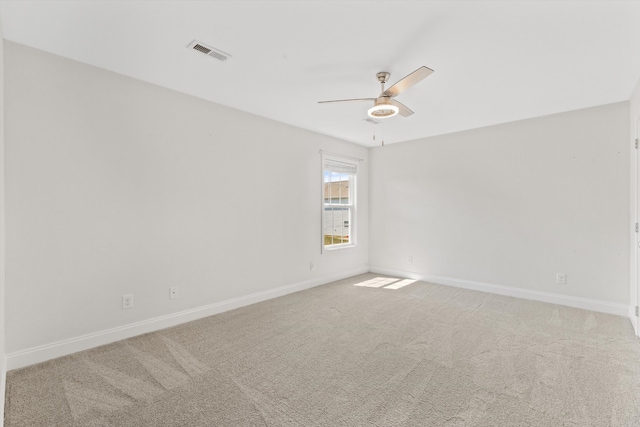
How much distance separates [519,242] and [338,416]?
364 cm

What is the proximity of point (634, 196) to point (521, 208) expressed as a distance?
3.65 ft

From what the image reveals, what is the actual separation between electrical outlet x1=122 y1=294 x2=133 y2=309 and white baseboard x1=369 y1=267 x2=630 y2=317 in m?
4.08

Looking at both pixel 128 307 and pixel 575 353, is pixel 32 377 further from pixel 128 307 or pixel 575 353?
pixel 575 353

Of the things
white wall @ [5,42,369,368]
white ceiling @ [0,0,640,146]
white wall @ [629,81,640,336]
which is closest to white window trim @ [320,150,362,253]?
white wall @ [5,42,369,368]

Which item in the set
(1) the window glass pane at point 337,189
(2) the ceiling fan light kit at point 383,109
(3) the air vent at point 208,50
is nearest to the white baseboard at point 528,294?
(1) the window glass pane at point 337,189

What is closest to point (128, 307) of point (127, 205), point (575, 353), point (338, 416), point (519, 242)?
point (127, 205)

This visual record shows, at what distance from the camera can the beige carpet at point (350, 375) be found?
1.75 metres

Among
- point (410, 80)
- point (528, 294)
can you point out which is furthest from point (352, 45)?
point (528, 294)

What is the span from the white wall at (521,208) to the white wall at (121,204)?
240 cm

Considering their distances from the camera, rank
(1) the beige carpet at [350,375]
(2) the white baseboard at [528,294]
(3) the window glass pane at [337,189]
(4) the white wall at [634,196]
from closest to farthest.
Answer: (1) the beige carpet at [350,375] < (4) the white wall at [634,196] < (2) the white baseboard at [528,294] < (3) the window glass pane at [337,189]

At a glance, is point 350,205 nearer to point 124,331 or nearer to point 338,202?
point 338,202

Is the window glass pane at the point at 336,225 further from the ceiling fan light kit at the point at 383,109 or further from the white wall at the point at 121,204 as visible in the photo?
the ceiling fan light kit at the point at 383,109

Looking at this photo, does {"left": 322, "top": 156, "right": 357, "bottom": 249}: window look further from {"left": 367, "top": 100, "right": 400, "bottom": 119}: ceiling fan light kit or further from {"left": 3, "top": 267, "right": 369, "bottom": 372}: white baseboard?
{"left": 367, "top": 100, "right": 400, "bottom": 119}: ceiling fan light kit

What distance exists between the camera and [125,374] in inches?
85.4
